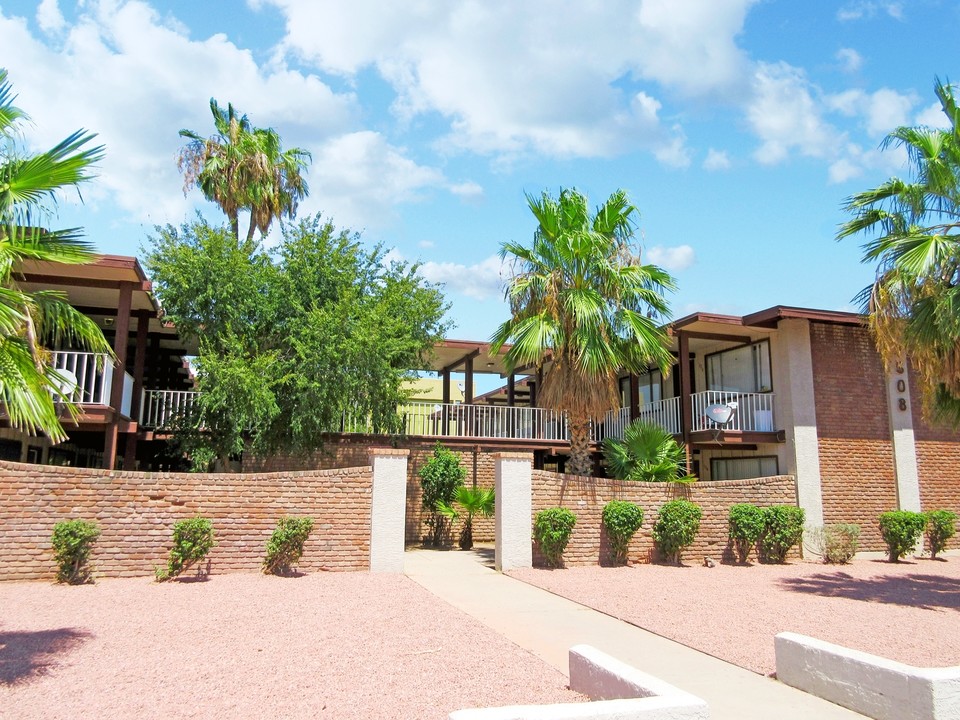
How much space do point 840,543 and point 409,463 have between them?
9180 mm

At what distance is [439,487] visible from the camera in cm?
1691

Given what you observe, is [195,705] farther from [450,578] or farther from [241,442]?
[241,442]

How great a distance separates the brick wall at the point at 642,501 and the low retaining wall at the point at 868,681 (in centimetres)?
735

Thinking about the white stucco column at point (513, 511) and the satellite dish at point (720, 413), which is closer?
the white stucco column at point (513, 511)

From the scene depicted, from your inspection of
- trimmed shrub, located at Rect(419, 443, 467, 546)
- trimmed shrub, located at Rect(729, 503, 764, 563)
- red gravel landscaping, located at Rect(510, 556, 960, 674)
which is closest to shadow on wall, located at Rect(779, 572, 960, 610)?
red gravel landscaping, located at Rect(510, 556, 960, 674)

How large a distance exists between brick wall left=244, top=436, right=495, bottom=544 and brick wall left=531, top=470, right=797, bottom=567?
3.55 m

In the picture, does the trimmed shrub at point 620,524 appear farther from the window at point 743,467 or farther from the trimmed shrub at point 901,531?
the trimmed shrub at point 901,531

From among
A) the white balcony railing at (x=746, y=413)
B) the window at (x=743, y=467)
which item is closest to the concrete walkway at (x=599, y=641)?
the white balcony railing at (x=746, y=413)

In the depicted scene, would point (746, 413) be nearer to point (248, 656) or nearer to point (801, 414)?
point (801, 414)

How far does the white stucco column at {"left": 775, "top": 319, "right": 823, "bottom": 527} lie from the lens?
1673 cm

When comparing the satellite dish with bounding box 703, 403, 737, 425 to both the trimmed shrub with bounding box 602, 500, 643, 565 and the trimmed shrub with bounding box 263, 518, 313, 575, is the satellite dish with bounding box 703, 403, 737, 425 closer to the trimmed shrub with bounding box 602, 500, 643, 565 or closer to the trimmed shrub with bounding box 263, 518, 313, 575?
the trimmed shrub with bounding box 602, 500, 643, 565

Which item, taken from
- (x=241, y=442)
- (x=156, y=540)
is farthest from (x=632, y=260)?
(x=156, y=540)

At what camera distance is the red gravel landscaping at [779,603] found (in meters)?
8.12

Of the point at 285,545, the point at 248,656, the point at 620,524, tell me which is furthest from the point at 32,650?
the point at 620,524
